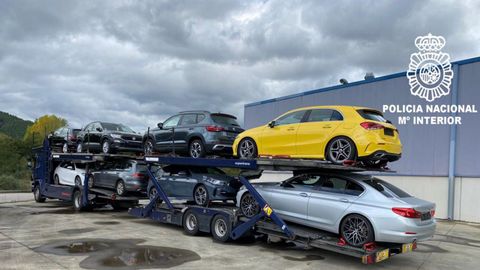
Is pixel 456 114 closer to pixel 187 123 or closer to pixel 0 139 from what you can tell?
pixel 187 123

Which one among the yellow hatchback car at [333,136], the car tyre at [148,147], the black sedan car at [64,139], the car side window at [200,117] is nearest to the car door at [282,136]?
the yellow hatchback car at [333,136]

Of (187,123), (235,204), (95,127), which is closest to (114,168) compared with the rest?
(95,127)

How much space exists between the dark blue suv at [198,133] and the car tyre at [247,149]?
71 cm

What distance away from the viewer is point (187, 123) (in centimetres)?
1171

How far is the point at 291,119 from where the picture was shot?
31.5 feet

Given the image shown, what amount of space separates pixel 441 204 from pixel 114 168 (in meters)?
12.4

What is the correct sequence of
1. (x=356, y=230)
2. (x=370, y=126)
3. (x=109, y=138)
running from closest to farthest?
(x=356, y=230) < (x=370, y=126) < (x=109, y=138)

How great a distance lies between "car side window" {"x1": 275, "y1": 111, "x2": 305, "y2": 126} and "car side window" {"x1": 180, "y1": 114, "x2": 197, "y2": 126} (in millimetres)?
2677

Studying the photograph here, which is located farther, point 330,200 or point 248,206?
point 248,206

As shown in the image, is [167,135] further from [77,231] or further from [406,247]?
[406,247]

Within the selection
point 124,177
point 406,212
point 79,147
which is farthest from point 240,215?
point 79,147

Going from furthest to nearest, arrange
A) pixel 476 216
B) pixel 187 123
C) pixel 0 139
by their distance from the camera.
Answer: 1. pixel 0 139
2. pixel 476 216
3. pixel 187 123

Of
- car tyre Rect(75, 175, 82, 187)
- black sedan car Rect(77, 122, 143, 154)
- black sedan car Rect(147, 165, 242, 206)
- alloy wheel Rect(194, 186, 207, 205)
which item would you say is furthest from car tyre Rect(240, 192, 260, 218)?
car tyre Rect(75, 175, 82, 187)

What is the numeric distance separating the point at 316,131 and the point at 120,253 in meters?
4.68
